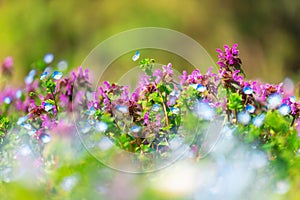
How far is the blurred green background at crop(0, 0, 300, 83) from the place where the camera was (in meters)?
5.80

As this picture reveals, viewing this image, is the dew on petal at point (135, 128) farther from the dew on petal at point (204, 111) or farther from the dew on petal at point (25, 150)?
the dew on petal at point (25, 150)

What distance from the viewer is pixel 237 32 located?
19.4 ft

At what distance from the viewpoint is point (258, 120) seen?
6.97ft

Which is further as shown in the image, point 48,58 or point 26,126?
point 48,58

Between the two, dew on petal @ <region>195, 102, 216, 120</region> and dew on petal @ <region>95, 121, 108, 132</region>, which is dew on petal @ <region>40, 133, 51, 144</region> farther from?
dew on petal @ <region>195, 102, 216, 120</region>

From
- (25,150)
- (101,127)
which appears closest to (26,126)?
(25,150)

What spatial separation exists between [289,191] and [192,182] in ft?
1.18

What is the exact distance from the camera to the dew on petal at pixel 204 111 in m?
2.15

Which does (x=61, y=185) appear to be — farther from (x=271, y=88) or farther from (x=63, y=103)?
(x=271, y=88)

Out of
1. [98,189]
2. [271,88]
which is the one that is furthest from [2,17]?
[98,189]

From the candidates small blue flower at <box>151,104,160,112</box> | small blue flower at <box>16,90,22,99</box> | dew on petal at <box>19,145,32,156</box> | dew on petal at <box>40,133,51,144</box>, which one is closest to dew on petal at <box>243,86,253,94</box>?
small blue flower at <box>151,104,160,112</box>

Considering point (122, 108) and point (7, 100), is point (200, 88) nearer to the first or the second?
point (122, 108)

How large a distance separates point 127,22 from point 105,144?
374 cm

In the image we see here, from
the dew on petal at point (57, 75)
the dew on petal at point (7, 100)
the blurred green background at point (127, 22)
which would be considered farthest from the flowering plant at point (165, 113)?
the blurred green background at point (127, 22)
